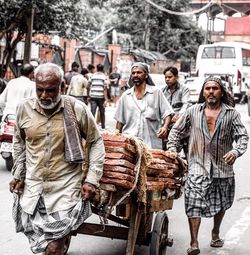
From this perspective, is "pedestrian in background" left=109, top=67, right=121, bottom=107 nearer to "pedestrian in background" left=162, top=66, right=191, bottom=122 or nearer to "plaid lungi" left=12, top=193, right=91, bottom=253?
"pedestrian in background" left=162, top=66, right=191, bottom=122

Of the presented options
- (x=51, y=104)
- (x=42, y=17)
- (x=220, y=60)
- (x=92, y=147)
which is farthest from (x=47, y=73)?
(x=220, y=60)

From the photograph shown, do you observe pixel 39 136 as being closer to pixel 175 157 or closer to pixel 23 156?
pixel 23 156

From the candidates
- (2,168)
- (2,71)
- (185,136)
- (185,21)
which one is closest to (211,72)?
(185,21)

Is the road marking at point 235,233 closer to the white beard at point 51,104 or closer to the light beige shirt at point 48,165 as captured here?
the light beige shirt at point 48,165

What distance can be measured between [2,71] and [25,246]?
14.9m

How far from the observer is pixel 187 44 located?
39.9 meters

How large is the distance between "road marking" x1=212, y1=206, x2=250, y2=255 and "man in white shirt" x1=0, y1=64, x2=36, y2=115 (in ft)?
12.3

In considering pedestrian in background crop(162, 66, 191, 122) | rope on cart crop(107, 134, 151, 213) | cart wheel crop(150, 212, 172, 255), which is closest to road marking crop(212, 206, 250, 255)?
cart wheel crop(150, 212, 172, 255)

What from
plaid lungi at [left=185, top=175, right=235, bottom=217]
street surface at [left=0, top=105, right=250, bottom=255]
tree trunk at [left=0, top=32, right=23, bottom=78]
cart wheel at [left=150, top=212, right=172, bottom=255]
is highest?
tree trunk at [left=0, top=32, right=23, bottom=78]

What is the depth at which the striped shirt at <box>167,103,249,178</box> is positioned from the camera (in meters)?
5.37

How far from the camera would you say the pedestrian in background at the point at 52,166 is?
3.79m

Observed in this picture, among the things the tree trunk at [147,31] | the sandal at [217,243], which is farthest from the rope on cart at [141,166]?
the tree trunk at [147,31]

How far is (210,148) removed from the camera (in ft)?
17.6

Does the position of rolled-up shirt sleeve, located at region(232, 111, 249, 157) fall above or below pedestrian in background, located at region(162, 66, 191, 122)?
below
